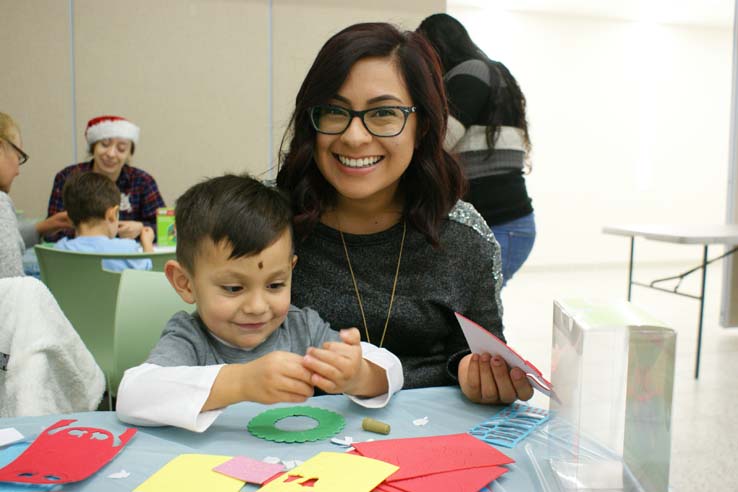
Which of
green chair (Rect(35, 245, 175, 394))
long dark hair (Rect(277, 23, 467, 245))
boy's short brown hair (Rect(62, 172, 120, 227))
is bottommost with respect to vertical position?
green chair (Rect(35, 245, 175, 394))

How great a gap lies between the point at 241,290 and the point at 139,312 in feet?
1.91

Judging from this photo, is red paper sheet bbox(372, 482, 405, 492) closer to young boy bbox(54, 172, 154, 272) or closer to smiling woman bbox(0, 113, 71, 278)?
smiling woman bbox(0, 113, 71, 278)

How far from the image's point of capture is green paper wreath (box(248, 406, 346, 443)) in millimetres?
819

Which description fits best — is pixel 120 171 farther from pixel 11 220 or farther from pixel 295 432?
pixel 295 432

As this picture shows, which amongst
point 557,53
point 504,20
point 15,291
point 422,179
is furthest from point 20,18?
point 557,53

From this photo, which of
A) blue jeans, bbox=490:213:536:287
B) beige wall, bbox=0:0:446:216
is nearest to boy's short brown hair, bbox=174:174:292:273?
blue jeans, bbox=490:213:536:287

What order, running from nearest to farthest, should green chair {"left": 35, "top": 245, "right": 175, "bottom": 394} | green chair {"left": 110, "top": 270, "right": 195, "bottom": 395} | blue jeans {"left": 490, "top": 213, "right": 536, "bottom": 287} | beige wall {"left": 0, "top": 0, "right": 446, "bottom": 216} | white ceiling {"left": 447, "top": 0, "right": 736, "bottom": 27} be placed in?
green chair {"left": 110, "top": 270, "right": 195, "bottom": 395} → green chair {"left": 35, "top": 245, "right": 175, "bottom": 394} → blue jeans {"left": 490, "top": 213, "right": 536, "bottom": 287} → beige wall {"left": 0, "top": 0, "right": 446, "bottom": 216} → white ceiling {"left": 447, "top": 0, "right": 736, "bottom": 27}

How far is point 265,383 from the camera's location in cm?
82

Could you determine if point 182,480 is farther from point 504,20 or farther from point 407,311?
point 504,20

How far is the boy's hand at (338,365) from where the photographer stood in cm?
84

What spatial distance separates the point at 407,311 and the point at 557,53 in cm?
702

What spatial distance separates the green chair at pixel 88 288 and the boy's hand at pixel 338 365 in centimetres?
130

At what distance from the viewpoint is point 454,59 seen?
7.79 feet

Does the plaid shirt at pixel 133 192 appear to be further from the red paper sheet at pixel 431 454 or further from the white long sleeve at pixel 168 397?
the red paper sheet at pixel 431 454
